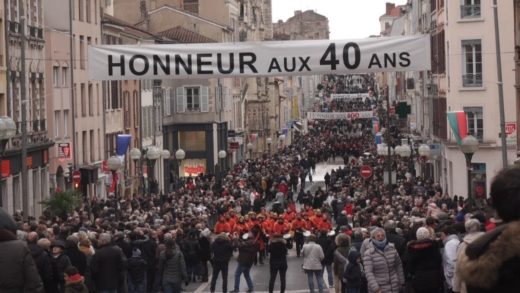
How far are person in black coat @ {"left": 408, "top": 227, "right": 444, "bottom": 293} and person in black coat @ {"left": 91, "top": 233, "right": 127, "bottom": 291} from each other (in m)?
5.15

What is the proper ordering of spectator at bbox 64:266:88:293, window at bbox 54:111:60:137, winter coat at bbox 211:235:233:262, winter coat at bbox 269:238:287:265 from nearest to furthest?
1. spectator at bbox 64:266:88:293
2. winter coat at bbox 269:238:287:265
3. winter coat at bbox 211:235:233:262
4. window at bbox 54:111:60:137

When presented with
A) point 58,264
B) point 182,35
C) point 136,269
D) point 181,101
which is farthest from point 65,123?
point 58,264

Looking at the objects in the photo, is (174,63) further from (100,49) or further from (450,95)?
(450,95)

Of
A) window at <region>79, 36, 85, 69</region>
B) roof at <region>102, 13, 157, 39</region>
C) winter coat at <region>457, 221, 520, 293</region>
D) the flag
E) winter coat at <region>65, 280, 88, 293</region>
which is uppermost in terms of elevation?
roof at <region>102, 13, 157, 39</region>

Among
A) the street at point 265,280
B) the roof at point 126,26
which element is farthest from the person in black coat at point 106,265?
the roof at point 126,26

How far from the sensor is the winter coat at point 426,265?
15852 millimetres

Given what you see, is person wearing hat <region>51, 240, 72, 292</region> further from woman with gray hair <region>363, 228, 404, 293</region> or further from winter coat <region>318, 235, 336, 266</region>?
winter coat <region>318, 235, 336, 266</region>

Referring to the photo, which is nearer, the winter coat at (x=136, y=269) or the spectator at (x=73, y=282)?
the spectator at (x=73, y=282)

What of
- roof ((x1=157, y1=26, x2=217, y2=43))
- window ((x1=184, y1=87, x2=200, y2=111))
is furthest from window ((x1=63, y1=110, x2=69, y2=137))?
window ((x1=184, y1=87, x2=200, y2=111))

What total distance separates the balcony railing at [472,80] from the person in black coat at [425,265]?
131 feet

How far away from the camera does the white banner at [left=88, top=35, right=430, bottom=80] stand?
21.4 meters

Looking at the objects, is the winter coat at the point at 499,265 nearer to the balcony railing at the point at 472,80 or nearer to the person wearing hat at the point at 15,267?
the person wearing hat at the point at 15,267

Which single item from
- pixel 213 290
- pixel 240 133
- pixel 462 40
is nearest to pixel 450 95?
pixel 462 40

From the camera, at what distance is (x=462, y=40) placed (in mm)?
55375
